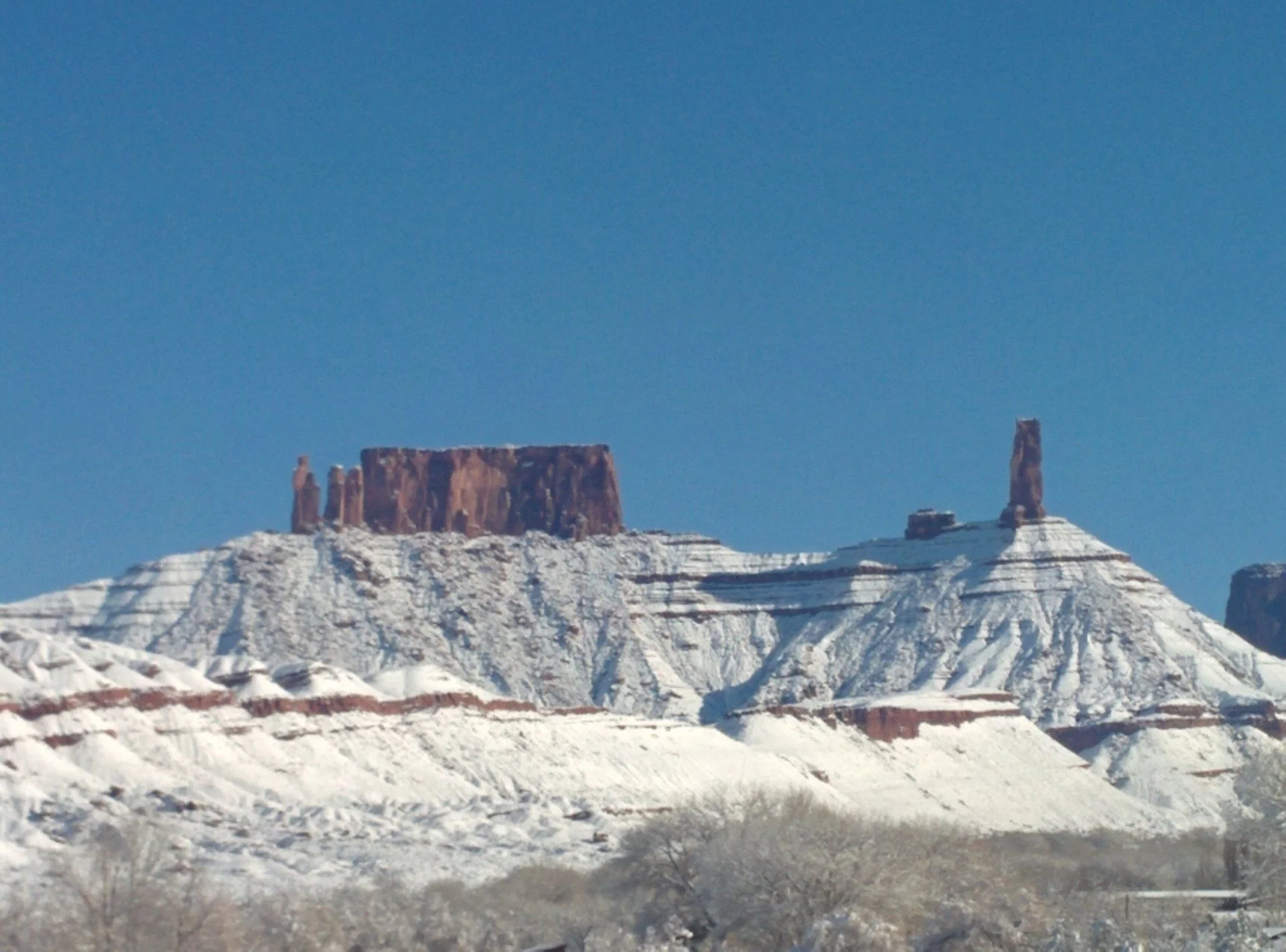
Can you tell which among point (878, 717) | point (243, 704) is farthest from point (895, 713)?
point (243, 704)

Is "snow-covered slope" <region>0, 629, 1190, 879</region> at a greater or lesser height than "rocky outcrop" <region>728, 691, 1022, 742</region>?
lesser

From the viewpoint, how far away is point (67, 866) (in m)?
59.6

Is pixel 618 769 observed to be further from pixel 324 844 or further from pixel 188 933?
pixel 188 933

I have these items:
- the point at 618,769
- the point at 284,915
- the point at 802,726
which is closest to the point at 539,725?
the point at 618,769

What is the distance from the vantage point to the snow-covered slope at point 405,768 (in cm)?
10050

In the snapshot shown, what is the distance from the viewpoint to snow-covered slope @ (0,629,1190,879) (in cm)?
10050

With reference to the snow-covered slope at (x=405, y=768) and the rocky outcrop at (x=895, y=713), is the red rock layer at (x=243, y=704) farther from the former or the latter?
the rocky outcrop at (x=895, y=713)

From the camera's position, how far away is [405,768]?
136 metres

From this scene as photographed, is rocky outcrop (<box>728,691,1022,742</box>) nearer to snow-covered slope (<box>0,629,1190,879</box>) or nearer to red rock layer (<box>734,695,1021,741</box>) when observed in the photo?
red rock layer (<box>734,695,1021,741</box>)

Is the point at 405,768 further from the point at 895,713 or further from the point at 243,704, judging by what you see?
the point at 895,713

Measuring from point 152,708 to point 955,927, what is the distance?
83.1 m

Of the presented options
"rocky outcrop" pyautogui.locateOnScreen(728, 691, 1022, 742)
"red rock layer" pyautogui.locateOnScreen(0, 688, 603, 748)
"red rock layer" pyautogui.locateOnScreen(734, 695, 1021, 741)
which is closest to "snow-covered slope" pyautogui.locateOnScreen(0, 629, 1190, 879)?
"red rock layer" pyautogui.locateOnScreen(0, 688, 603, 748)

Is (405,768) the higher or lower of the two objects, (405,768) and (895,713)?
the lower

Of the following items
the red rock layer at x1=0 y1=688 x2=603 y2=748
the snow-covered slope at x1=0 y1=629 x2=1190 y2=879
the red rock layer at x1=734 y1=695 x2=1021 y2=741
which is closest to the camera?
the snow-covered slope at x1=0 y1=629 x2=1190 y2=879
